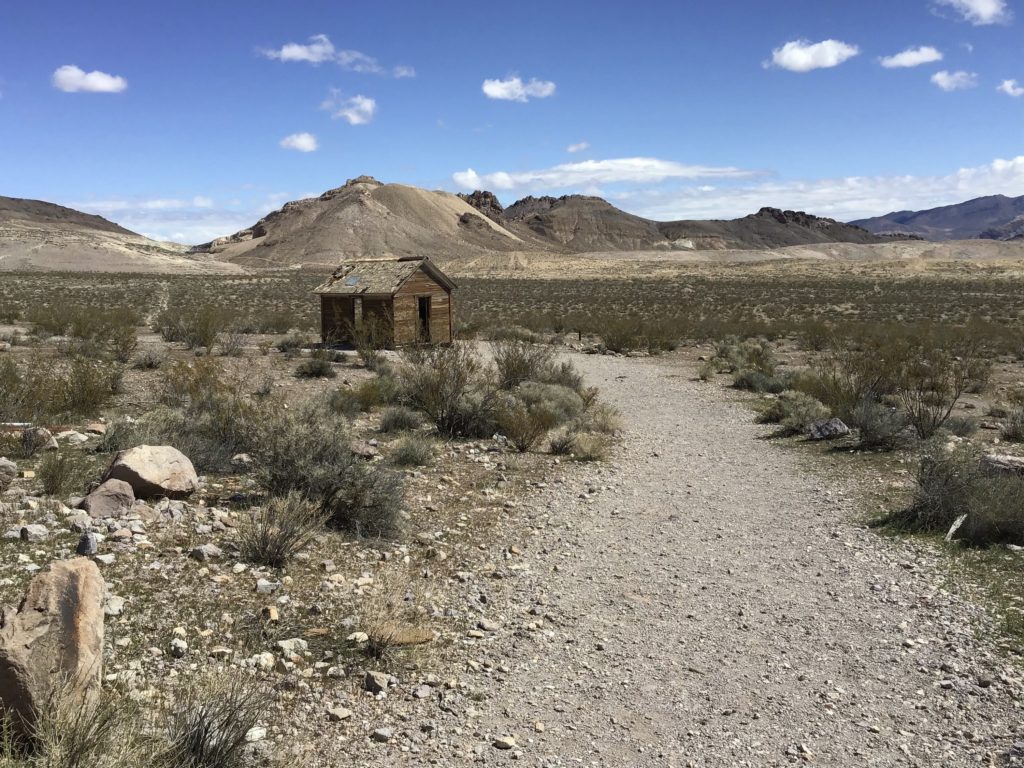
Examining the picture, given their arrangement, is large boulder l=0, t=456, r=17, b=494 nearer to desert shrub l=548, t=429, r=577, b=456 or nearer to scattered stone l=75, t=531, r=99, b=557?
scattered stone l=75, t=531, r=99, b=557

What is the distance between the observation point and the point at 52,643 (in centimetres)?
331

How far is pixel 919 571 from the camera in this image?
6387mm

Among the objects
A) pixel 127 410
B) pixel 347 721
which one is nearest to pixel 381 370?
pixel 127 410

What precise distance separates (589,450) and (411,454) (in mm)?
2579

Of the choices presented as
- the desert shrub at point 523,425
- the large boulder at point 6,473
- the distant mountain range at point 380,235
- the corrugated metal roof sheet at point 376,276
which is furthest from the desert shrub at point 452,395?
the distant mountain range at point 380,235

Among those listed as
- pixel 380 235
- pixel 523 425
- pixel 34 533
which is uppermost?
pixel 380 235

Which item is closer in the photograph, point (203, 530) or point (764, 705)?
point (764, 705)

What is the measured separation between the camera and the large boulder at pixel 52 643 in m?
3.12

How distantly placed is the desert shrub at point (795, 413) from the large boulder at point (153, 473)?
30.4 ft

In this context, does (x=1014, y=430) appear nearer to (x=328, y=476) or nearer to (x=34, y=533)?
(x=328, y=476)

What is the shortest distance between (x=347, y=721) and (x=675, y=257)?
A: 4544 inches

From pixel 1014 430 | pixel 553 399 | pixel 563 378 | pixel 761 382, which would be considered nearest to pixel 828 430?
pixel 1014 430

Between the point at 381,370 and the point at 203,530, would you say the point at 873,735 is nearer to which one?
the point at 203,530

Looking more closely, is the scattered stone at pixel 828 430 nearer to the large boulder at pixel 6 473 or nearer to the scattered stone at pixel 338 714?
the scattered stone at pixel 338 714
